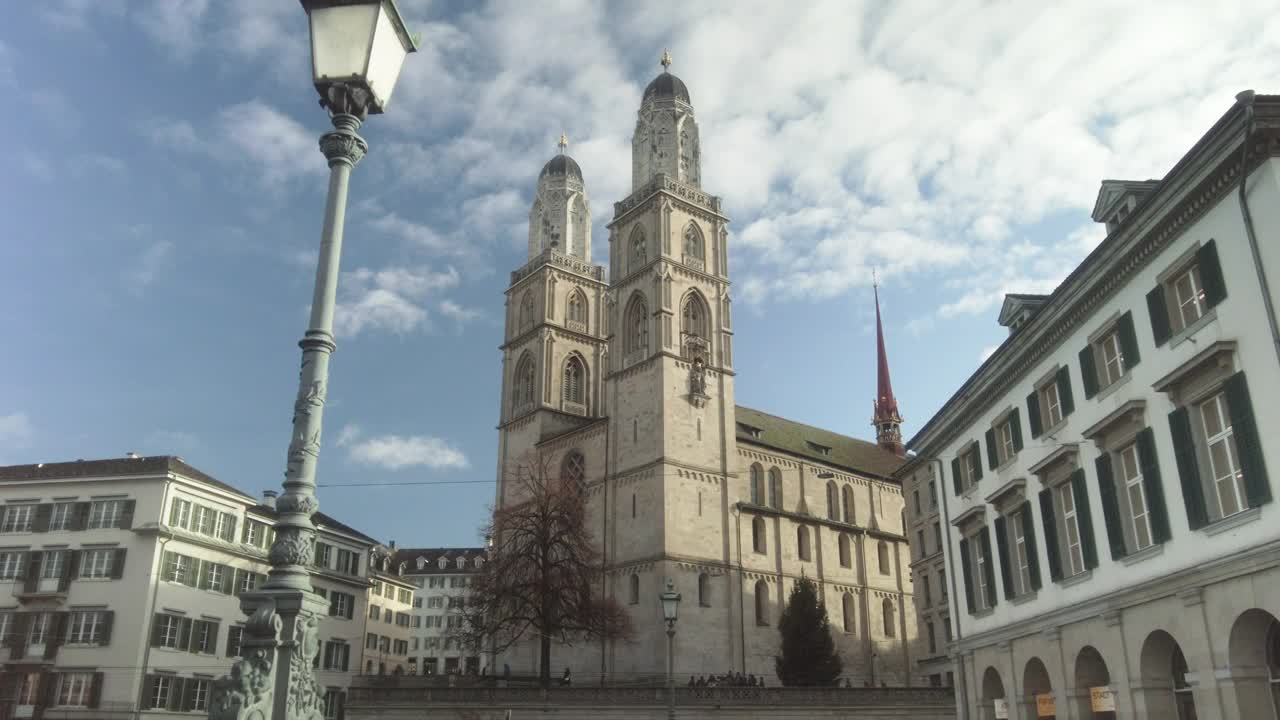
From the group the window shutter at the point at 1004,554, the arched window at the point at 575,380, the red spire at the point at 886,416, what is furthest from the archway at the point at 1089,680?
the red spire at the point at 886,416

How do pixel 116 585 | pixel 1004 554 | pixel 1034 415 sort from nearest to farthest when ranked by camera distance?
pixel 1034 415, pixel 1004 554, pixel 116 585

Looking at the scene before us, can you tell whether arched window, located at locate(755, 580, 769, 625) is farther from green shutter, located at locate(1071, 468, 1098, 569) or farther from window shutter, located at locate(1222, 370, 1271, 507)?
window shutter, located at locate(1222, 370, 1271, 507)

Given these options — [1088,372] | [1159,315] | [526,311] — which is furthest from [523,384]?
[1159,315]

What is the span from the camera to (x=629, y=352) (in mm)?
64500

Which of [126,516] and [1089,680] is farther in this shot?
[126,516]

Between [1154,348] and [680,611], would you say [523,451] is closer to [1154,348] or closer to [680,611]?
[680,611]

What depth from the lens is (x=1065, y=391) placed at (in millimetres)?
24016

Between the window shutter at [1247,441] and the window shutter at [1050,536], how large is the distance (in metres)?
7.90

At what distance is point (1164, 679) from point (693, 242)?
163ft

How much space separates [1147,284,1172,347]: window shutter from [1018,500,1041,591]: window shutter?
7644 mm

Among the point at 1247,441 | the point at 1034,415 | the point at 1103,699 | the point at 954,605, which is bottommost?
the point at 1103,699

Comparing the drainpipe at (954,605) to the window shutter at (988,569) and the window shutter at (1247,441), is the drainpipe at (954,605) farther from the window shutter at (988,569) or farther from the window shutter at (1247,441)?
the window shutter at (1247,441)

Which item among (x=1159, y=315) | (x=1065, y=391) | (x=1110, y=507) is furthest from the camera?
(x=1065, y=391)

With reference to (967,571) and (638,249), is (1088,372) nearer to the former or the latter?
(967,571)
